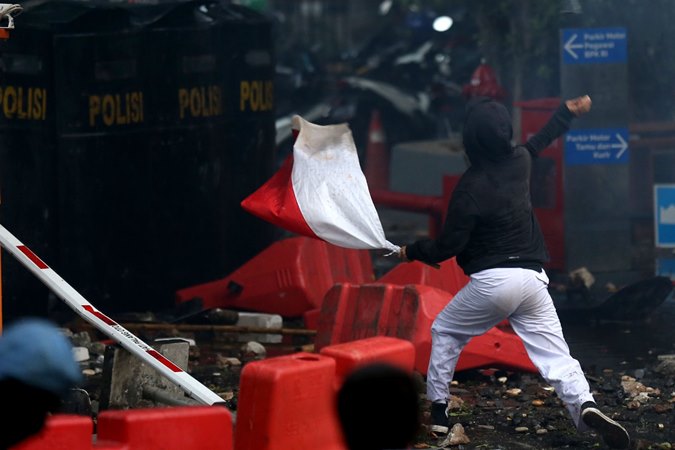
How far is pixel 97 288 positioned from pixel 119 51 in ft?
5.44

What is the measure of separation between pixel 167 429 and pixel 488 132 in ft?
7.33

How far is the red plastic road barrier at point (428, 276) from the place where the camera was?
351 inches

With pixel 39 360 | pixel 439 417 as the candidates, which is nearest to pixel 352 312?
pixel 439 417

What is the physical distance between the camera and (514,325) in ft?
21.9

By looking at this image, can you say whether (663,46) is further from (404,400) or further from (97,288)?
(404,400)

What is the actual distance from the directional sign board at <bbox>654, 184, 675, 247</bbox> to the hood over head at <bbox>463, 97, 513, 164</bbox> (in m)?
4.66

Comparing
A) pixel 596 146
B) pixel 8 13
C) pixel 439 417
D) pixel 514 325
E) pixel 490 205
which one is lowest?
pixel 439 417

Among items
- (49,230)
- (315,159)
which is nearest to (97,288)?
(49,230)

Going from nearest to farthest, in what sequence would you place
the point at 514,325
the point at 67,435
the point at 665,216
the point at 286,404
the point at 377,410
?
the point at 377,410 < the point at 67,435 < the point at 286,404 < the point at 514,325 < the point at 665,216

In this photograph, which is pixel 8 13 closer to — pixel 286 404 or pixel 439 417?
pixel 286 404

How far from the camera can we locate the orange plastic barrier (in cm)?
769

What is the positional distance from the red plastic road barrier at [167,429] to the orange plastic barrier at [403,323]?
2559mm

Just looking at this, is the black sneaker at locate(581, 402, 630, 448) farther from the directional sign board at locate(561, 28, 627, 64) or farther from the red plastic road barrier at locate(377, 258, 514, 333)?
the directional sign board at locate(561, 28, 627, 64)

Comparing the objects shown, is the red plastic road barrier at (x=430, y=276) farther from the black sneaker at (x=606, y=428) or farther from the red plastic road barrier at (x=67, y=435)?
the red plastic road barrier at (x=67, y=435)
